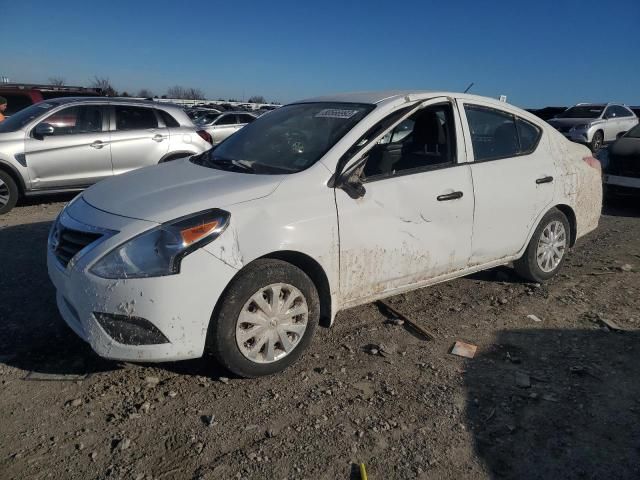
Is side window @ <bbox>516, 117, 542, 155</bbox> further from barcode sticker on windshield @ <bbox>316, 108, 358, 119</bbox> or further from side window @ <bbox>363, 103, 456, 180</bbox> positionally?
barcode sticker on windshield @ <bbox>316, 108, 358, 119</bbox>

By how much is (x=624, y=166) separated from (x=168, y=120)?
7316 millimetres

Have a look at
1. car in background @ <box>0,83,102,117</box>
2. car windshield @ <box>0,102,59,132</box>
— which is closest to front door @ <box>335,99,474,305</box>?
car windshield @ <box>0,102,59,132</box>

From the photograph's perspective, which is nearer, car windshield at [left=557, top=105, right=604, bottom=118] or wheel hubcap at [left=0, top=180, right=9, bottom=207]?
wheel hubcap at [left=0, top=180, right=9, bottom=207]

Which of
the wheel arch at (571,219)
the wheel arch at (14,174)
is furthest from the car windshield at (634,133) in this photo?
the wheel arch at (14,174)

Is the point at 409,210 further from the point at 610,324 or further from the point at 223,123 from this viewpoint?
the point at 223,123

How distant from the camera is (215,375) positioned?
3164mm

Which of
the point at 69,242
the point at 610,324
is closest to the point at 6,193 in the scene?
the point at 69,242

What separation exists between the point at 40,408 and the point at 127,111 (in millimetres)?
6192

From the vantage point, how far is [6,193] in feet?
23.7

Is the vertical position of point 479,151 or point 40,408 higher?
point 479,151

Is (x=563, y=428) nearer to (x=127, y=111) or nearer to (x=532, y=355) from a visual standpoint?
(x=532, y=355)

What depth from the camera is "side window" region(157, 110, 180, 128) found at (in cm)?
837

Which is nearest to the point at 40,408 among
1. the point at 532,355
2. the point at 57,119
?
the point at 532,355

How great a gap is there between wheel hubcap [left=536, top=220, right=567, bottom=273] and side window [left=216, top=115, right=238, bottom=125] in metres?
14.3
